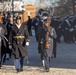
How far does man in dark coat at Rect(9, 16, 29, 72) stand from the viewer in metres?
13.0

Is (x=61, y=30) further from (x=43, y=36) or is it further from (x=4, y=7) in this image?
(x=4, y=7)

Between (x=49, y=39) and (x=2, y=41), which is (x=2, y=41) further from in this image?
(x=49, y=39)

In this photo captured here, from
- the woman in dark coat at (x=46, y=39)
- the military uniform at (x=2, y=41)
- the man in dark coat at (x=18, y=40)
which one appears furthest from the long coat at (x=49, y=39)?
the military uniform at (x=2, y=41)

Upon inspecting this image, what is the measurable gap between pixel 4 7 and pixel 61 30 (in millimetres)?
24320

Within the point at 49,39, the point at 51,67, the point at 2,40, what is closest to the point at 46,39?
the point at 49,39

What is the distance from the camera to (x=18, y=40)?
42.8 ft

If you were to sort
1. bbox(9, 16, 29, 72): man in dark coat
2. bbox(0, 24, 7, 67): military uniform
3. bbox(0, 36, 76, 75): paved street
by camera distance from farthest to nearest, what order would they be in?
bbox(0, 24, 7, 67): military uniform
bbox(0, 36, 76, 75): paved street
bbox(9, 16, 29, 72): man in dark coat

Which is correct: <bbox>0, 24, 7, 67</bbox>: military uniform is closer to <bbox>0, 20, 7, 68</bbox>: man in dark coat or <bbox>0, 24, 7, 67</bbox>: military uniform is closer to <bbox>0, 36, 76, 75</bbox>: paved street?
<bbox>0, 20, 7, 68</bbox>: man in dark coat

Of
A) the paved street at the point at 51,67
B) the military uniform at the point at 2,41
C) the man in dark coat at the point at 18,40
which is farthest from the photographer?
the military uniform at the point at 2,41

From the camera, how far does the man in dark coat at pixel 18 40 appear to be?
13.0 metres

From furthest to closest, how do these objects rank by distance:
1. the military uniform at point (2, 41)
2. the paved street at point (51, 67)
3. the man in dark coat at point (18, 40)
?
the military uniform at point (2, 41) → the paved street at point (51, 67) → the man in dark coat at point (18, 40)

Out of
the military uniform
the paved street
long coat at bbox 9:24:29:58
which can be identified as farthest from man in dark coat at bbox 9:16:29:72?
the military uniform

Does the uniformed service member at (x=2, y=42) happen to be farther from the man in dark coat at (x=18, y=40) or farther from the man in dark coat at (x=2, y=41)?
the man in dark coat at (x=18, y=40)

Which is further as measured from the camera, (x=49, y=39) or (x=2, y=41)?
(x=2, y=41)
